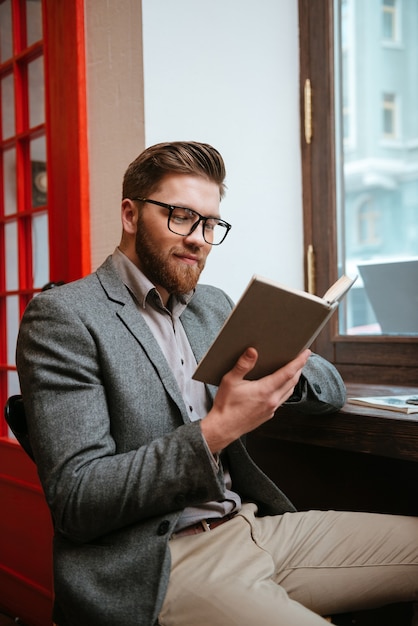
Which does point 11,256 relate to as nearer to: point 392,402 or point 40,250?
point 40,250

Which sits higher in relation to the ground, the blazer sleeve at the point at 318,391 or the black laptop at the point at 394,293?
the black laptop at the point at 394,293

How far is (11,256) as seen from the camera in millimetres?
2684

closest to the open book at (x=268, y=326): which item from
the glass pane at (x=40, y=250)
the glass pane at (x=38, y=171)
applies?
Result: the glass pane at (x=40, y=250)

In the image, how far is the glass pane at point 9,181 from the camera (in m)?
2.68

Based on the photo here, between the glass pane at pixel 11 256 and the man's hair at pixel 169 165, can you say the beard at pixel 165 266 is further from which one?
the glass pane at pixel 11 256

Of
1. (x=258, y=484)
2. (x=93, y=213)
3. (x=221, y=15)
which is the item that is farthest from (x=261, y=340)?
(x=221, y=15)

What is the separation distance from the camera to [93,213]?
214 cm

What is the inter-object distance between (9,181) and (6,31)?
0.59m

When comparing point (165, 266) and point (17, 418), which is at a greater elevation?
point (165, 266)

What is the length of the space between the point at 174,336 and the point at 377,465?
0.87 meters

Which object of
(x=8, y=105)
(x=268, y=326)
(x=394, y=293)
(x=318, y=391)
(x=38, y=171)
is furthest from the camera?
(x=8, y=105)

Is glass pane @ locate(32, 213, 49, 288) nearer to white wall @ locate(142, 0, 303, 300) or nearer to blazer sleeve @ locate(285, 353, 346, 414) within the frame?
white wall @ locate(142, 0, 303, 300)

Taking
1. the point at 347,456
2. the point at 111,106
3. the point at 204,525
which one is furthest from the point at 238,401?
the point at 111,106

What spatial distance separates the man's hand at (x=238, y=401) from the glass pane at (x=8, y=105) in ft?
6.29
